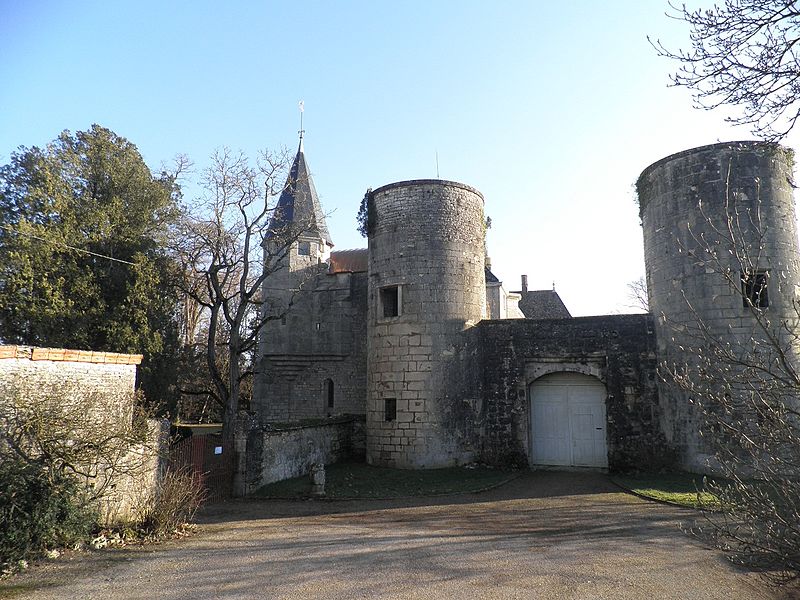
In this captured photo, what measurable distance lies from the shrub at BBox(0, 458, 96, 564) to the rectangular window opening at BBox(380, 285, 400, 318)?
896 centimetres

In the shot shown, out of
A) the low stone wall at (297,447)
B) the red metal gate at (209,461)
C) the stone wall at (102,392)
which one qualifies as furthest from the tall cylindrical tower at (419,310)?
the stone wall at (102,392)

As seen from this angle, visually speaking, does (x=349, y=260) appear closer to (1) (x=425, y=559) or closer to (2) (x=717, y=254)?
(2) (x=717, y=254)

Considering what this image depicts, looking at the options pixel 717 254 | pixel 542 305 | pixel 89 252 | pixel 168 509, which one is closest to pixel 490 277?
pixel 542 305

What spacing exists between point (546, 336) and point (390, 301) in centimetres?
437

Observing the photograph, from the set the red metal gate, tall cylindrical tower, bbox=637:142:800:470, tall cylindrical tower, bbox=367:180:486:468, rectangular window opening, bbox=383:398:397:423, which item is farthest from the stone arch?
the red metal gate

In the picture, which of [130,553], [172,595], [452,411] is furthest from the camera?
[452,411]

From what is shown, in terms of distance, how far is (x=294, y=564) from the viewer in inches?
276

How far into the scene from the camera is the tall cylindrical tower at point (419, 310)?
14.4 metres

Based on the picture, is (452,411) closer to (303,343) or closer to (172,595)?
(303,343)

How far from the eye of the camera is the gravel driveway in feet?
19.9

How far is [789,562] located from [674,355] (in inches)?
360

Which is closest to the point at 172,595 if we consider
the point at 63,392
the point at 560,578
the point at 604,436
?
the point at 63,392

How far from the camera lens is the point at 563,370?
47.0ft

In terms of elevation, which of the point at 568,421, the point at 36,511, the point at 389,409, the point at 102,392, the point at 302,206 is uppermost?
the point at 302,206
